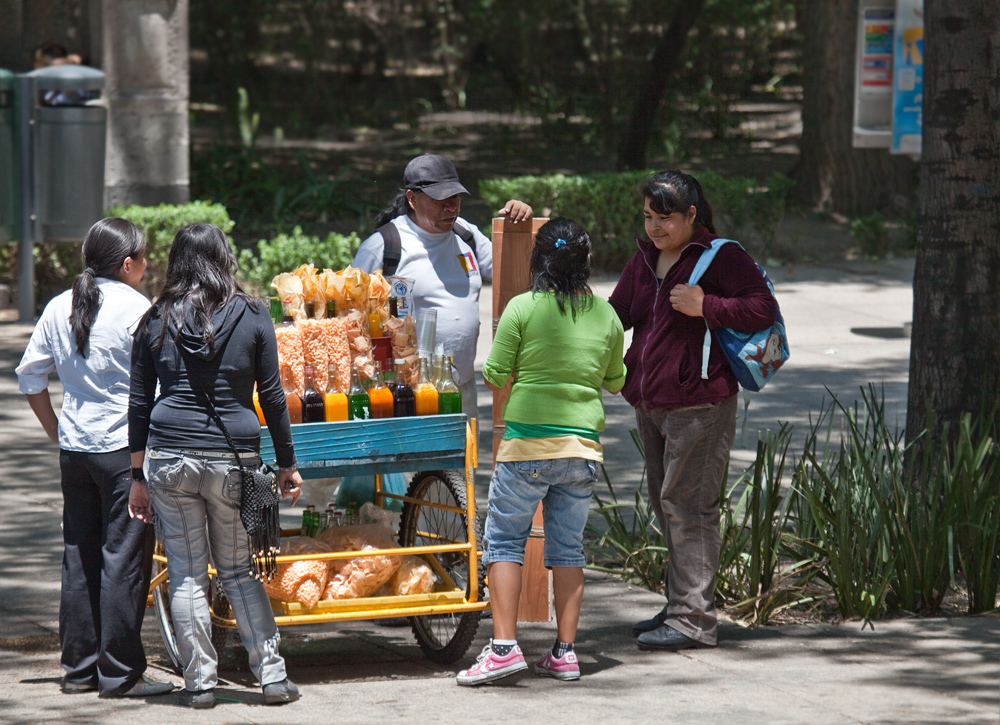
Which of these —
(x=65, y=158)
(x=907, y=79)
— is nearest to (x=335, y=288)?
(x=65, y=158)

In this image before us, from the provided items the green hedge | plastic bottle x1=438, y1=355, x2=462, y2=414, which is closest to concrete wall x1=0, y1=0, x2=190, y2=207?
the green hedge

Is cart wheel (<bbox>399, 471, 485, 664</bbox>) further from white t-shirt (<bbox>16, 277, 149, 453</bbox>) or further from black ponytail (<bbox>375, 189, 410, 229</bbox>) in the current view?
white t-shirt (<bbox>16, 277, 149, 453</bbox>)

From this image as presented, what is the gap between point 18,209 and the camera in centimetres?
1133

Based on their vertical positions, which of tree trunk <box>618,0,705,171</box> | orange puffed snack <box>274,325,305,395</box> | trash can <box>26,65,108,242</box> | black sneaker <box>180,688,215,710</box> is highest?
tree trunk <box>618,0,705,171</box>

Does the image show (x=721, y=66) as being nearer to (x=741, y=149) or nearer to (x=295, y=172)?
(x=741, y=149)

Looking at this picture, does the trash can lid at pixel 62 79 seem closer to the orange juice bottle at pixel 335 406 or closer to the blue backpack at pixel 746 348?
the orange juice bottle at pixel 335 406

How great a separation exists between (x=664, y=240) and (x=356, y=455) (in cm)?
142

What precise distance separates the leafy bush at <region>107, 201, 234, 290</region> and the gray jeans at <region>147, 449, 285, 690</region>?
773 cm

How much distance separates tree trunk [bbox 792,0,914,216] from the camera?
55.9 feet

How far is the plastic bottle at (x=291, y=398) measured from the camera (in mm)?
4703

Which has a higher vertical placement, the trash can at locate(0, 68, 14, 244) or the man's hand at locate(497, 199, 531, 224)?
the trash can at locate(0, 68, 14, 244)

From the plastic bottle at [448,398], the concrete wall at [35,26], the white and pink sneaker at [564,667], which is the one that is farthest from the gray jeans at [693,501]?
the concrete wall at [35,26]

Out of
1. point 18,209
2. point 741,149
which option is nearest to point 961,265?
point 18,209

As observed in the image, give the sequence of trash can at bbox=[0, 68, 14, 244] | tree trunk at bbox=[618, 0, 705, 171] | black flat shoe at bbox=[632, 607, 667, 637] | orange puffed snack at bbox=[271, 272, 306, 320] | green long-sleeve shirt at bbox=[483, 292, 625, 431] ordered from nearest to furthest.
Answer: green long-sleeve shirt at bbox=[483, 292, 625, 431] < orange puffed snack at bbox=[271, 272, 306, 320] < black flat shoe at bbox=[632, 607, 667, 637] < trash can at bbox=[0, 68, 14, 244] < tree trunk at bbox=[618, 0, 705, 171]
